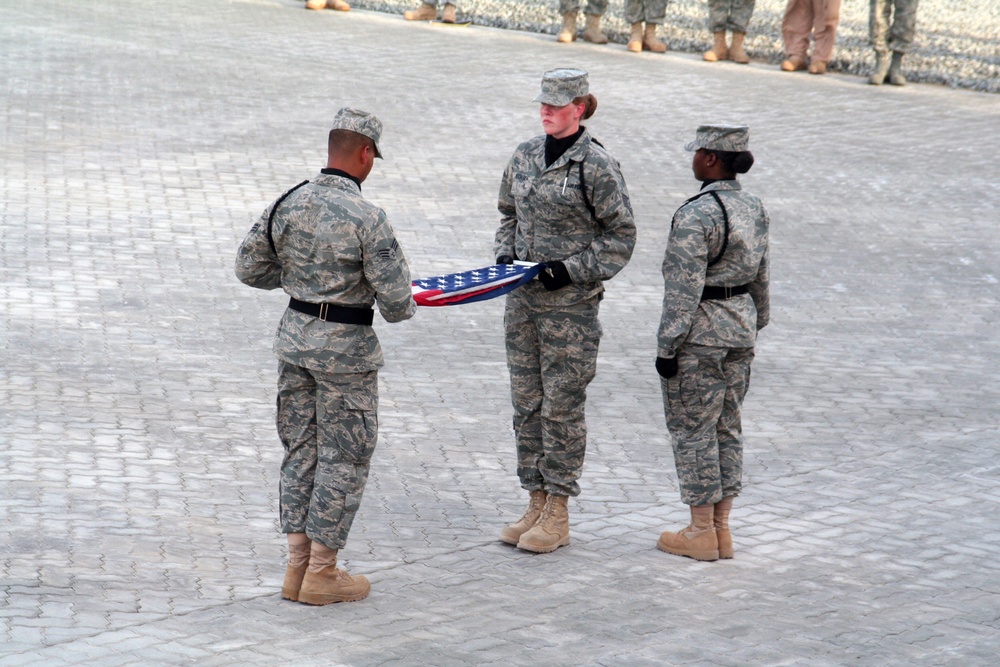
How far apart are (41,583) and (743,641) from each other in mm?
2865

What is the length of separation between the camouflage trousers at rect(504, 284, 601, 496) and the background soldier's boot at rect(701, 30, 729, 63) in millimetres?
13659

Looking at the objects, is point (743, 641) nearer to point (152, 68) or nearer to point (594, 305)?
point (594, 305)

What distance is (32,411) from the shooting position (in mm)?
7758

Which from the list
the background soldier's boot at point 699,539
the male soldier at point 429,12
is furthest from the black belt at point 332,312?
the male soldier at point 429,12

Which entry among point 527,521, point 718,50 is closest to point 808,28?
point 718,50

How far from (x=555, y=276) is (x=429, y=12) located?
1528cm

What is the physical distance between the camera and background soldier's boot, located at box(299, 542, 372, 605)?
5770 mm

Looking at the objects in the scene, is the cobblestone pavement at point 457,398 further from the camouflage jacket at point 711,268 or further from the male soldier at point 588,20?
the male soldier at point 588,20

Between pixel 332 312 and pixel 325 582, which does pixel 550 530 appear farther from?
pixel 332 312

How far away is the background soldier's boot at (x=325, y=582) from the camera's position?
18.9 feet

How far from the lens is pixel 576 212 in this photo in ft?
21.4

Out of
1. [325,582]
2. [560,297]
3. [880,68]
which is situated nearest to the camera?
[325,582]

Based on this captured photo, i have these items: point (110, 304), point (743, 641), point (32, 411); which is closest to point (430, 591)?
point (743, 641)

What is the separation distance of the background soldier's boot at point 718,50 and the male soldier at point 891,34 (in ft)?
6.84
